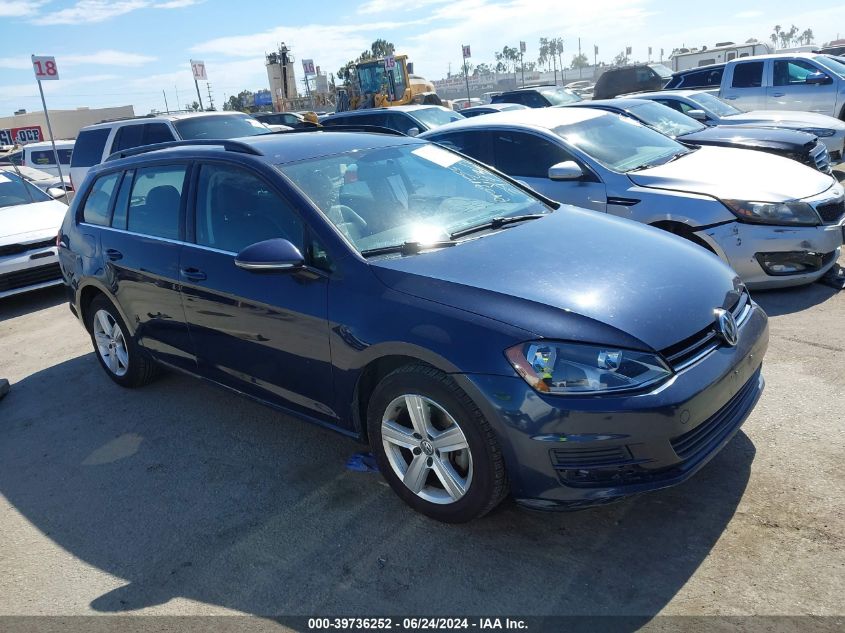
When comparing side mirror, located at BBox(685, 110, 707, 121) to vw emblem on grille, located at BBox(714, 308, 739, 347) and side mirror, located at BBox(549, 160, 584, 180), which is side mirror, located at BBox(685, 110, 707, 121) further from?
vw emblem on grille, located at BBox(714, 308, 739, 347)

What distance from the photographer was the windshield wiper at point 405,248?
3.34 meters

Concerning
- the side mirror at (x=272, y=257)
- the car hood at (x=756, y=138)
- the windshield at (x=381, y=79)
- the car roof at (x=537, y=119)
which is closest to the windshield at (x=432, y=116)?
the car hood at (x=756, y=138)

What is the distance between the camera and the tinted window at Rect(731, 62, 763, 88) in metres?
13.4

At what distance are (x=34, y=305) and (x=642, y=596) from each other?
7993mm

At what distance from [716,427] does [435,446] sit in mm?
1191

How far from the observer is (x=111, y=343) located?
5199 millimetres

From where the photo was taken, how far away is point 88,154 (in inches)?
441

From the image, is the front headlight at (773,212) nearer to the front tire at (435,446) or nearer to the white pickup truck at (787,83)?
the front tire at (435,446)

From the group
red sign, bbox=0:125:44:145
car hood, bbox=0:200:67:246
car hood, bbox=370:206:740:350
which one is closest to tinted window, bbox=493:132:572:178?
car hood, bbox=370:206:740:350

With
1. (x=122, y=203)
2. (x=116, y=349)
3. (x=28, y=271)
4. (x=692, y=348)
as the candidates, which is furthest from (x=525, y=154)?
(x=28, y=271)

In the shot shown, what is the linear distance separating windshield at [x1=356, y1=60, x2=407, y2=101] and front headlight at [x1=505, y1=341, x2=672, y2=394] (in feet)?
92.7

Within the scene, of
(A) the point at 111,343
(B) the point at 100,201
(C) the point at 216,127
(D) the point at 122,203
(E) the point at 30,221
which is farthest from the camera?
(C) the point at 216,127

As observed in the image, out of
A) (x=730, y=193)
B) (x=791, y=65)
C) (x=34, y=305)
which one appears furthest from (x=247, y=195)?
(x=791, y=65)

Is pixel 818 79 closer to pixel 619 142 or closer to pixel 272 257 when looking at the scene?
pixel 619 142
